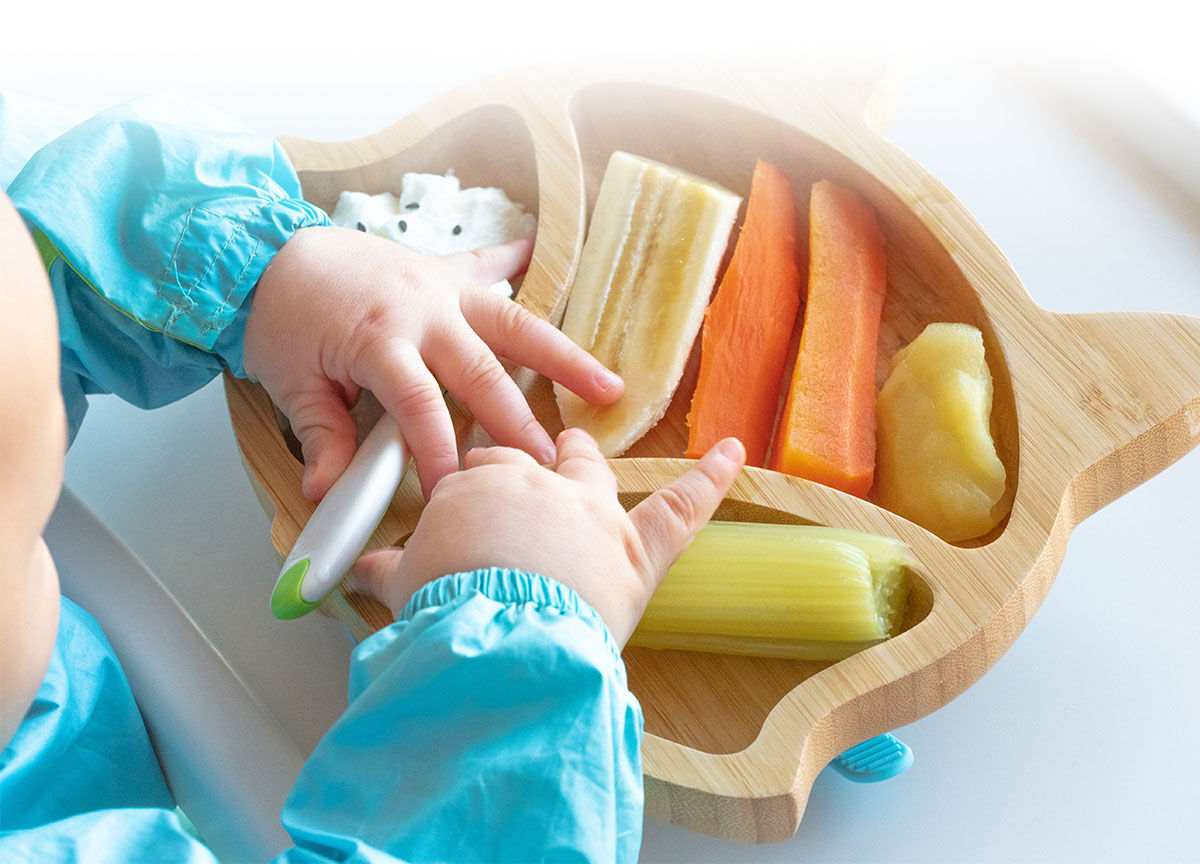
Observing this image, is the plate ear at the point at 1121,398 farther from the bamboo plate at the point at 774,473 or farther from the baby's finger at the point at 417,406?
the baby's finger at the point at 417,406

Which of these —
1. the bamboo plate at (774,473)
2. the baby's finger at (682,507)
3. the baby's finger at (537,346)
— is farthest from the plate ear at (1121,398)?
the baby's finger at (537,346)

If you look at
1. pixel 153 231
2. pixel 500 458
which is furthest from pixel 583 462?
pixel 153 231

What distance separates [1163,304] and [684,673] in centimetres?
67

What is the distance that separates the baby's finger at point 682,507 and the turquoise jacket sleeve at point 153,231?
1.27 feet

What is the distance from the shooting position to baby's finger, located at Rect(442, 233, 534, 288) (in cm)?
95

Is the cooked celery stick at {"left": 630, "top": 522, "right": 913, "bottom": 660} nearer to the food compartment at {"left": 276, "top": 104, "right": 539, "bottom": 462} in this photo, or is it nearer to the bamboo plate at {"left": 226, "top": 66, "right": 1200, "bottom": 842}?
the bamboo plate at {"left": 226, "top": 66, "right": 1200, "bottom": 842}

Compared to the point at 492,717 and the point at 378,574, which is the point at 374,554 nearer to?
the point at 378,574

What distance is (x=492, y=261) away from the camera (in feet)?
3.17

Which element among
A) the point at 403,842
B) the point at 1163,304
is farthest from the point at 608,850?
the point at 1163,304

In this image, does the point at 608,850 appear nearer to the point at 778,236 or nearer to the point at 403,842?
the point at 403,842

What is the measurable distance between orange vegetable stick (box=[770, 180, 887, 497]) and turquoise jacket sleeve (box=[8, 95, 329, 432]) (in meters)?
0.43

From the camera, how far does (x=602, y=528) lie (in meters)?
0.73

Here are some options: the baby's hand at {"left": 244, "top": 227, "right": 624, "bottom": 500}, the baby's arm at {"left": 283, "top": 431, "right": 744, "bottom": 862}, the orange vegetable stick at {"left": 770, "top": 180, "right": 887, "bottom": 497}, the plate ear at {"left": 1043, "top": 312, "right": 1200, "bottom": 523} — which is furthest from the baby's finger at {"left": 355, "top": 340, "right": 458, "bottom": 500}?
the plate ear at {"left": 1043, "top": 312, "right": 1200, "bottom": 523}

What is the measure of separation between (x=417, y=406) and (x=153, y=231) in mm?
259
